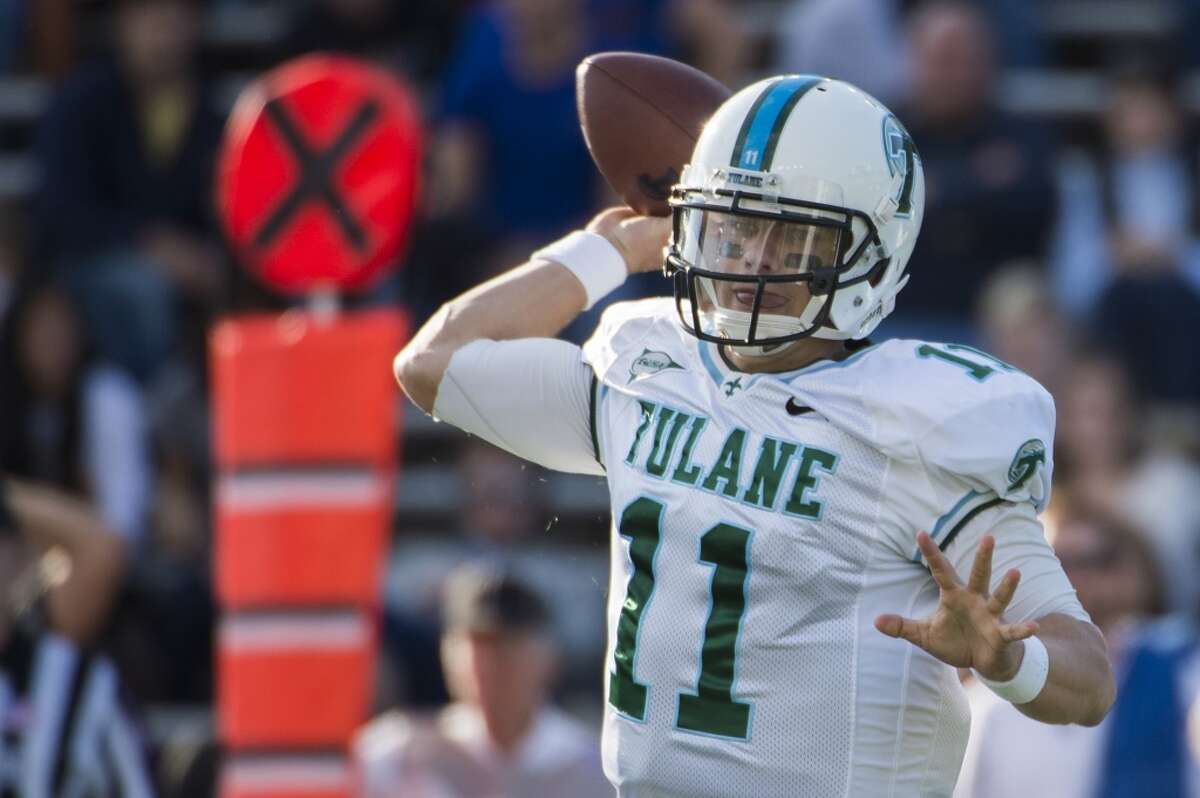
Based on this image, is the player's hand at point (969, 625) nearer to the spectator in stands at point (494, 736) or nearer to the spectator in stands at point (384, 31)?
the spectator in stands at point (494, 736)

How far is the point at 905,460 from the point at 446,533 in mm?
4497

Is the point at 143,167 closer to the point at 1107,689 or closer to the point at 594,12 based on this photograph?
the point at 594,12

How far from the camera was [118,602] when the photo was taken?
18.6ft

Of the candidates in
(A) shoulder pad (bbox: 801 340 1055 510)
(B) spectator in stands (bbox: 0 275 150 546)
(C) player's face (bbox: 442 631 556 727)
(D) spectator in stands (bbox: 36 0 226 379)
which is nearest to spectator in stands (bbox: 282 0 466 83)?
(D) spectator in stands (bbox: 36 0 226 379)

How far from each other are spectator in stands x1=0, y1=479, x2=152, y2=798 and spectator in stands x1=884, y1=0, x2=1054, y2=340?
94.9 inches

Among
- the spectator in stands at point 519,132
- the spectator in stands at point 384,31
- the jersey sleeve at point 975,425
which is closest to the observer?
the jersey sleeve at point 975,425

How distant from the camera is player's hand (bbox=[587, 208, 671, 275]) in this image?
9.67ft

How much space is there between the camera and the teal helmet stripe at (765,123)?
260 centimetres

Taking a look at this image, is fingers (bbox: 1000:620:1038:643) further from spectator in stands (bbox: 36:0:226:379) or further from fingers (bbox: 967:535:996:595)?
spectator in stands (bbox: 36:0:226:379)

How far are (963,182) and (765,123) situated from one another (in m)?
3.49

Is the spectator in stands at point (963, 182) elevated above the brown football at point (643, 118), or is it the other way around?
the brown football at point (643, 118)

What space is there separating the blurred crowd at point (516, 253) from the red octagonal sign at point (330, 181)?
1087 millimetres

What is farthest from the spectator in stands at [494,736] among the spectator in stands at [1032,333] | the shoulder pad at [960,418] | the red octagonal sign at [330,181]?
the shoulder pad at [960,418]

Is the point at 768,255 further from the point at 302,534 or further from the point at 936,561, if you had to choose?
the point at 302,534
